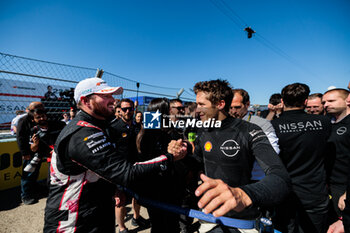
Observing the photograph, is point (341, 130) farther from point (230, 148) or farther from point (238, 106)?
point (230, 148)

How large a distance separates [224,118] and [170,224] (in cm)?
173

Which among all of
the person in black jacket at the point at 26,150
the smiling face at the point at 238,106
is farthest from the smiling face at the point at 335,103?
the person in black jacket at the point at 26,150

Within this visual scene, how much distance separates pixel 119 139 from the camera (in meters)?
3.06

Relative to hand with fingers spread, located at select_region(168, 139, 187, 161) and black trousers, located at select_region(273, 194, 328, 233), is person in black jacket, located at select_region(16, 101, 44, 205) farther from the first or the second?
black trousers, located at select_region(273, 194, 328, 233)

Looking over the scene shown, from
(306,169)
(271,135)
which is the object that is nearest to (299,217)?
(306,169)

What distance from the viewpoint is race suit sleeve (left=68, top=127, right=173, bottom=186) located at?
1.39m

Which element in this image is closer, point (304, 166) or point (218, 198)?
point (218, 198)

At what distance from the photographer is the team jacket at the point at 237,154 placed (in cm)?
134

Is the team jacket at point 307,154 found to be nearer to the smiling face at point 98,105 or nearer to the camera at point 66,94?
the smiling face at point 98,105

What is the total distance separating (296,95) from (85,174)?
3.15 m

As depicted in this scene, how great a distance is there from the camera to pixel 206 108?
6.68 feet

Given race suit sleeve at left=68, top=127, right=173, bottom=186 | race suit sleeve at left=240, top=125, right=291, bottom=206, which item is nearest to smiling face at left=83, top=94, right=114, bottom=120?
race suit sleeve at left=68, top=127, right=173, bottom=186

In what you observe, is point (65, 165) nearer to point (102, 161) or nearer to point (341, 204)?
point (102, 161)

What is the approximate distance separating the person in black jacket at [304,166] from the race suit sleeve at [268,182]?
121cm
